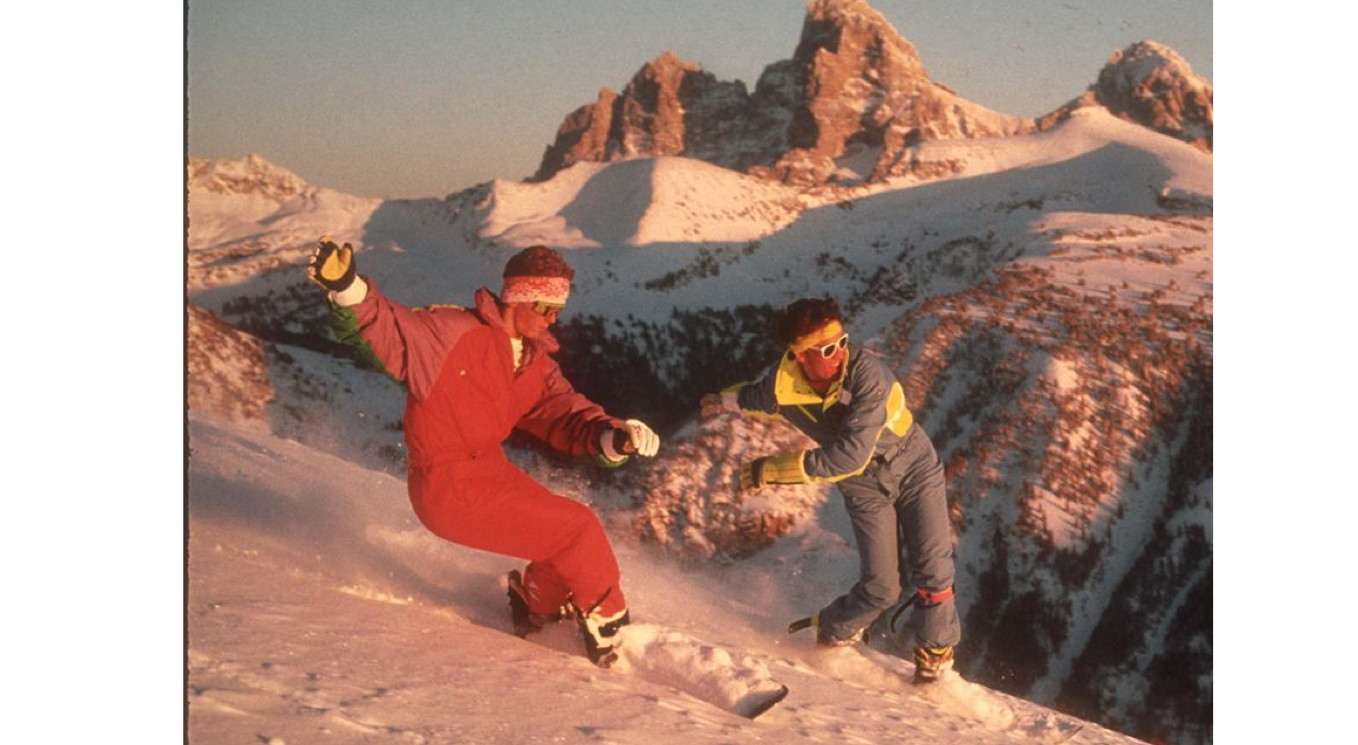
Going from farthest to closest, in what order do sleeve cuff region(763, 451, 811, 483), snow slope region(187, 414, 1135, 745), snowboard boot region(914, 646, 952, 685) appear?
snowboard boot region(914, 646, 952, 685)
sleeve cuff region(763, 451, 811, 483)
snow slope region(187, 414, 1135, 745)

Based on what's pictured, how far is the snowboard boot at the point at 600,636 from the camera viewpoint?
12.3ft

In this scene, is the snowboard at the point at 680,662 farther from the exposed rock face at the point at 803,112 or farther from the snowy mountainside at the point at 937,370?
the snowy mountainside at the point at 937,370

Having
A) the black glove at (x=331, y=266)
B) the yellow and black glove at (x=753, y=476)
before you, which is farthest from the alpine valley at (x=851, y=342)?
the black glove at (x=331, y=266)

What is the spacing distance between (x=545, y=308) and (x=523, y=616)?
1173 mm

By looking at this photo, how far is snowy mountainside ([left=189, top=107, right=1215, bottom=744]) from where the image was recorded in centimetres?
837

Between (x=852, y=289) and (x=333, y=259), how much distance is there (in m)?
6.46

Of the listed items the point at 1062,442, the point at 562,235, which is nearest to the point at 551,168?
the point at 562,235

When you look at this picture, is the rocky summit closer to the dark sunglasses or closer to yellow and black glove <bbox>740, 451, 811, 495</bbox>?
yellow and black glove <bbox>740, 451, 811, 495</bbox>

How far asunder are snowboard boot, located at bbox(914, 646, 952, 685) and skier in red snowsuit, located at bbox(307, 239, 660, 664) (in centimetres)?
144

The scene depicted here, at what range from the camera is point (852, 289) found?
9023mm

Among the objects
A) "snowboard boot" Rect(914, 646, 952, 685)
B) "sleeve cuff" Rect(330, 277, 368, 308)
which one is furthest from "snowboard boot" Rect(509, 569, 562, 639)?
"snowboard boot" Rect(914, 646, 952, 685)

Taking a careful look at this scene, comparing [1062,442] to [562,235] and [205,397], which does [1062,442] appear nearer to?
[562,235]

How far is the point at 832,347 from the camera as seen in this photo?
4.21m

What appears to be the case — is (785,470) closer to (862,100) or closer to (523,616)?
(523,616)
